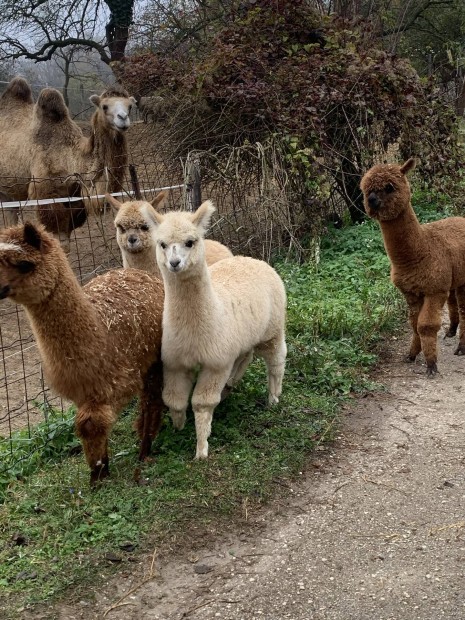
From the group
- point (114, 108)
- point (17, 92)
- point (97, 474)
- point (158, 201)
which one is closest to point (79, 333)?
point (97, 474)

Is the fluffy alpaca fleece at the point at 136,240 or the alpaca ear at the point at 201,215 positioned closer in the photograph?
the alpaca ear at the point at 201,215

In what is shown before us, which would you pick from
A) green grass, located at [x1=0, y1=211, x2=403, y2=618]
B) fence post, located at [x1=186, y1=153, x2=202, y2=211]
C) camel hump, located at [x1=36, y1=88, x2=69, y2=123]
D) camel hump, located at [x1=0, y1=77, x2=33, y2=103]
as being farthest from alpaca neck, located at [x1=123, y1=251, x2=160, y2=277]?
camel hump, located at [x1=0, y1=77, x2=33, y2=103]

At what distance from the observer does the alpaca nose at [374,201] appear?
5.37m

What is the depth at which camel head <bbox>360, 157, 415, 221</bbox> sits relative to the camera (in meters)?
5.38

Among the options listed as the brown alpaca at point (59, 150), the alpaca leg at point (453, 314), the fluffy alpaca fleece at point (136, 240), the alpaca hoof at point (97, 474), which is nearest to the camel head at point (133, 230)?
the fluffy alpaca fleece at point (136, 240)

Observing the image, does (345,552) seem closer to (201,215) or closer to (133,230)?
(201,215)

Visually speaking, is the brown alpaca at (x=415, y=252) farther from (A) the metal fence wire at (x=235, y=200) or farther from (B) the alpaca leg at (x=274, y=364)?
(A) the metal fence wire at (x=235, y=200)

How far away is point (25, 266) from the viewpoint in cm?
365

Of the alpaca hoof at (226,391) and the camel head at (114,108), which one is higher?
the camel head at (114,108)

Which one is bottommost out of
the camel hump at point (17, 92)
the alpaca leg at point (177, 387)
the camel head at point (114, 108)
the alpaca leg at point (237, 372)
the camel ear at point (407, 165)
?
the alpaca leg at point (237, 372)

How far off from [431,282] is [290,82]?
4398 millimetres

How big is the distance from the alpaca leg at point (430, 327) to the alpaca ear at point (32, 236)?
3.07m

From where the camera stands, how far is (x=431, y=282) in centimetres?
552

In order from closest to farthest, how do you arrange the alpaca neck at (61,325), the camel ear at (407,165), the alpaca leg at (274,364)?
the alpaca neck at (61,325) < the alpaca leg at (274,364) < the camel ear at (407,165)
